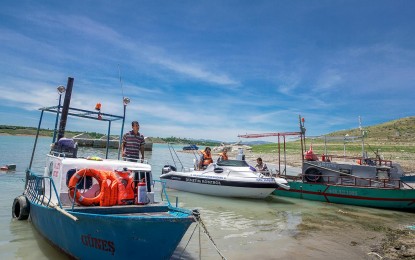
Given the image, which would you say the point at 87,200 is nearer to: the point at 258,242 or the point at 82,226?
the point at 82,226

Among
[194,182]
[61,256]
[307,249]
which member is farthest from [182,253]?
[194,182]

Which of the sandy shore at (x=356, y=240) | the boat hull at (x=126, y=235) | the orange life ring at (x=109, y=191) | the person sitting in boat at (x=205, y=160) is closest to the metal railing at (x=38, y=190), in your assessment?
the orange life ring at (x=109, y=191)

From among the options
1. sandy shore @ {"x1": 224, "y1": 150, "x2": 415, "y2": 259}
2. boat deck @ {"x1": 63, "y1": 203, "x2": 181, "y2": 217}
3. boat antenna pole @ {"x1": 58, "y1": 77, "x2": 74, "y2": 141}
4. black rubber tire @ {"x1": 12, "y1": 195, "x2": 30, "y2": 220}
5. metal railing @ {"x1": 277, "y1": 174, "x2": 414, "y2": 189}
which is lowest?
sandy shore @ {"x1": 224, "y1": 150, "x2": 415, "y2": 259}

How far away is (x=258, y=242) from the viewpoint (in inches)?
392

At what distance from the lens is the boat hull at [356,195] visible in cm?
1576

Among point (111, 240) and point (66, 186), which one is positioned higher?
point (66, 186)

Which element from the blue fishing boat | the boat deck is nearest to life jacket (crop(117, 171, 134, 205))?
the blue fishing boat

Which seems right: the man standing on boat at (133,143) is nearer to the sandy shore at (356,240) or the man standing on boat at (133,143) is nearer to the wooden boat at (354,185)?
the sandy shore at (356,240)

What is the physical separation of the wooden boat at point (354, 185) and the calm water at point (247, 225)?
54 cm

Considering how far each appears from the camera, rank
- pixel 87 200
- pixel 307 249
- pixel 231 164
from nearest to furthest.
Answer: pixel 87 200 → pixel 307 249 → pixel 231 164

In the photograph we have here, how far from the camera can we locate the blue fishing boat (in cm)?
649

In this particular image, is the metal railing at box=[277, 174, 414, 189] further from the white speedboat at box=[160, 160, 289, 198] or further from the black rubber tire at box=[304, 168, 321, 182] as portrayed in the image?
the white speedboat at box=[160, 160, 289, 198]

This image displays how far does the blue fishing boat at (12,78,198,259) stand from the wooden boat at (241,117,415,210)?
12131 millimetres

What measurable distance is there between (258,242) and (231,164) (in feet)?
28.4
